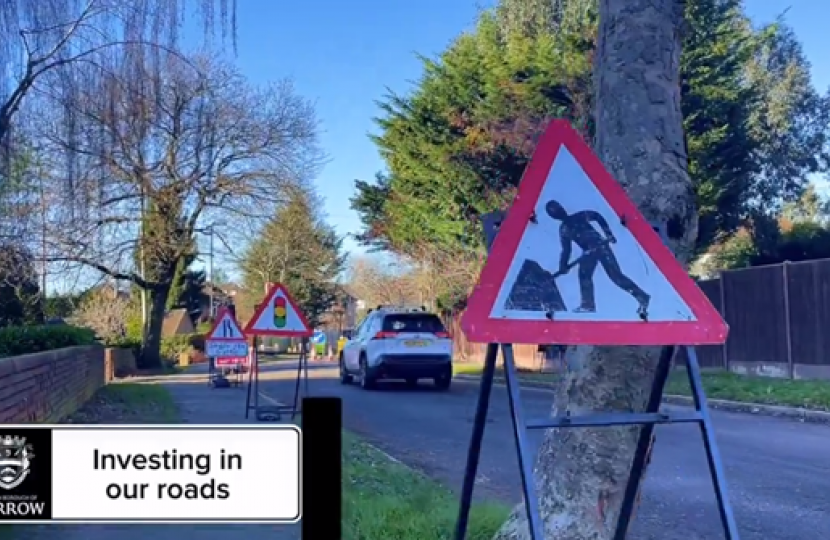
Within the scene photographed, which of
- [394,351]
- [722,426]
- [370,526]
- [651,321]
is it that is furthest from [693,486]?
[394,351]

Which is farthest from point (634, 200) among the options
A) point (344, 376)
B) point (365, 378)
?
point (344, 376)

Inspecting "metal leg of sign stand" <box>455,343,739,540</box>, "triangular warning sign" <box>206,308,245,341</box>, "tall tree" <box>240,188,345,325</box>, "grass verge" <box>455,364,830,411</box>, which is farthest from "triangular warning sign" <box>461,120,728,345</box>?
"tall tree" <box>240,188,345,325</box>

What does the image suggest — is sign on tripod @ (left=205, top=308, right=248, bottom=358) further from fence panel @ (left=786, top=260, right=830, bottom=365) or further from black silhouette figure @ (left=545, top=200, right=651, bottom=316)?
black silhouette figure @ (left=545, top=200, right=651, bottom=316)

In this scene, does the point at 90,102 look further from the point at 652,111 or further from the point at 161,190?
the point at 161,190

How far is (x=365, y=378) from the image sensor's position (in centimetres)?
1966

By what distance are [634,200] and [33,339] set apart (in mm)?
11031

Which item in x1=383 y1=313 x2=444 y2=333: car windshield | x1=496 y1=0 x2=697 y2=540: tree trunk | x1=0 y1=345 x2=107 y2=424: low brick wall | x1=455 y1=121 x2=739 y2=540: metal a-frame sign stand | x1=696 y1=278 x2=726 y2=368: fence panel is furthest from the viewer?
x1=696 y1=278 x2=726 y2=368: fence panel

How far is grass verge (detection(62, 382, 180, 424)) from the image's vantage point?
11.8m

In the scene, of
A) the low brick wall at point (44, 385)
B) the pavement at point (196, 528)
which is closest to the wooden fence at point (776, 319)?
the pavement at point (196, 528)

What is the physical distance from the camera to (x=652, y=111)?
150 inches

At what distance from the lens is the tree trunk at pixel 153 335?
32.3m

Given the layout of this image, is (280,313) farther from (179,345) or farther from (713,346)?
(179,345)

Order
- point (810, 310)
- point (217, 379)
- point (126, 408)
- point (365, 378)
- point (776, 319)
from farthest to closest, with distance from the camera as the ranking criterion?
1. point (217, 379)
2. point (365, 378)
3. point (776, 319)
4. point (810, 310)
5. point (126, 408)

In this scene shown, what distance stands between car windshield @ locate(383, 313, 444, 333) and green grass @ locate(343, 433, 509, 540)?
426 inches
